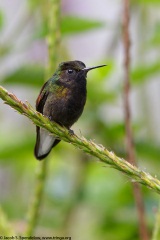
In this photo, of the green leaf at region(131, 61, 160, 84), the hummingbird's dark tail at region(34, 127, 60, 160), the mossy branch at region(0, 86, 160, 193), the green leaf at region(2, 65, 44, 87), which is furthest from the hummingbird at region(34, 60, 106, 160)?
the green leaf at region(131, 61, 160, 84)

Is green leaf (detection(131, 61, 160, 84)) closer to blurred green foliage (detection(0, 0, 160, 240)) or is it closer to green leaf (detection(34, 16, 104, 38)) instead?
blurred green foliage (detection(0, 0, 160, 240))

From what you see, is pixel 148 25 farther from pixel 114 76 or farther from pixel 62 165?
pixel 62 165

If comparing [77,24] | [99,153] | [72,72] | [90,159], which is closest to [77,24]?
[77,24]

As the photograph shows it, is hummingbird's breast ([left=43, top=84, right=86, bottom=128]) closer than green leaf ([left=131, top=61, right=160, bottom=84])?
Yes

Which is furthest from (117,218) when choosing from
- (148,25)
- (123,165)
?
(123,165)

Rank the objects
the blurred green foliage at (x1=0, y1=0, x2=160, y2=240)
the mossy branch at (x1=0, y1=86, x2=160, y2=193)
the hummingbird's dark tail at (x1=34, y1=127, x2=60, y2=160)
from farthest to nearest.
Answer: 1. the blurred green foliage at (x1=0, y1=0, x2=160, y2=240)
2. the hummingbird's dark tail at (x1=34, y1=127, x2=60, y2=160)
3. the mossy branch at (x1=0, y1=86, x2=160, y2=193)

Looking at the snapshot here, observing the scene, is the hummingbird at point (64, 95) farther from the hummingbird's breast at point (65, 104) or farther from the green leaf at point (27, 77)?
the green leaf at point (27, 77)

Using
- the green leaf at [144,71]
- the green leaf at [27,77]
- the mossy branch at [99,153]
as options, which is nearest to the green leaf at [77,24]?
the green leaf at [27,77]
